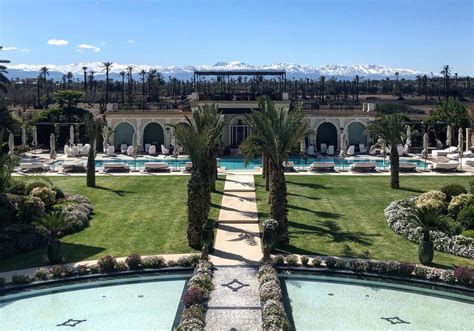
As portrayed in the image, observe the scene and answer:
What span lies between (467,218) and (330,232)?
518 cm

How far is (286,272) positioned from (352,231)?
539 centimetres

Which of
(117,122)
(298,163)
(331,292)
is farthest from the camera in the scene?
(117,122)

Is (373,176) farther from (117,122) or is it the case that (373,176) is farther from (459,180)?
(117,122)

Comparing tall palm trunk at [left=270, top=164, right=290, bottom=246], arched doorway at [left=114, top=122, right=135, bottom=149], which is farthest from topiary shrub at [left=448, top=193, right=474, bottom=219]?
arched doorway at [left=114, top=122, right=135, bottom=149]

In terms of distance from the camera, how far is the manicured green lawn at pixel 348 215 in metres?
18.4

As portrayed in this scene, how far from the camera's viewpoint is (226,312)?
1330 cm

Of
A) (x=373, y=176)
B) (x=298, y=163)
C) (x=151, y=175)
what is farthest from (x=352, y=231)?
(x=298, y=163)

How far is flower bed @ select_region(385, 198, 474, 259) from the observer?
18.2m

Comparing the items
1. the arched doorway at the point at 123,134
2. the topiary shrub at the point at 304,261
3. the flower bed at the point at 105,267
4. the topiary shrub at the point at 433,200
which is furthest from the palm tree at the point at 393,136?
the arched doorway at the point at 123,134

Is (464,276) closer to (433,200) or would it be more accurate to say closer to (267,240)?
(267,240)

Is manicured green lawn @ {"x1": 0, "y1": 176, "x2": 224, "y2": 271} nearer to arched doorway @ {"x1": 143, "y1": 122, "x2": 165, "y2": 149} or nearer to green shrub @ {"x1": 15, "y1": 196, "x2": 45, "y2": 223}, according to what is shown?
green shrub @ {"x1": 15, "y1": 196, "x2": 45, "y2": 223}

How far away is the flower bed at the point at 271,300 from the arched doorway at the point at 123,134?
33.7 meters

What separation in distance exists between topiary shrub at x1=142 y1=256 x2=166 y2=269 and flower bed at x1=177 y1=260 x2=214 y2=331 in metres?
1.15

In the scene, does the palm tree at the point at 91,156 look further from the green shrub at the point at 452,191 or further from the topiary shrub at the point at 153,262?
the green shrub at the point at 452,191
